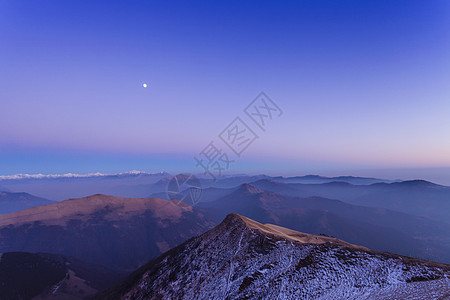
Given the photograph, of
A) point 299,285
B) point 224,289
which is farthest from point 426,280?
point 224,289

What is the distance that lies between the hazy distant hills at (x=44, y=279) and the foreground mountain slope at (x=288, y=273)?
96351 millimetres

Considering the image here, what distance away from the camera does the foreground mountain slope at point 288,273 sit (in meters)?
33.3

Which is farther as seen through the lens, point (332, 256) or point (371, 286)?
point (332, 256)

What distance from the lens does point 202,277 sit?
49094 mm

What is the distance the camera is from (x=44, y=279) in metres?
121

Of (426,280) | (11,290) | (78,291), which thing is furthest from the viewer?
(78,291)

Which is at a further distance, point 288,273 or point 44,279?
point 44,279

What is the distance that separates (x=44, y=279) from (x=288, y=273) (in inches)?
6307

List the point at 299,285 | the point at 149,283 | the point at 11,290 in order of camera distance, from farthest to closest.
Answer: the point at 11,290
the point at 149,283
the point at 299,285

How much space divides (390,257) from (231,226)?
3932 cm

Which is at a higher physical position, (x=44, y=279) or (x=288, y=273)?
(x=288, y=273)

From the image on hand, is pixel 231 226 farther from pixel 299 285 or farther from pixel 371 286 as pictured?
pixel 371 286

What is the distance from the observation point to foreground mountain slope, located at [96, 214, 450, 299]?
33.3 m

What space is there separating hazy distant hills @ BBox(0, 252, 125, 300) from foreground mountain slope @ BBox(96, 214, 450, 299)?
9635cm
